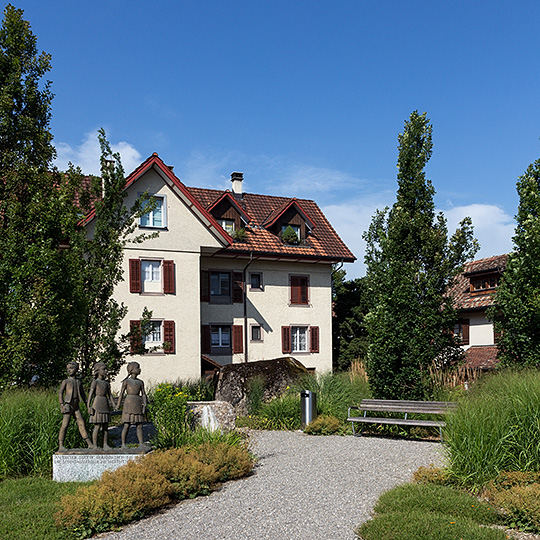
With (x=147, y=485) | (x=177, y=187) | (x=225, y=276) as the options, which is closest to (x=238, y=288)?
(x=225, y=276)

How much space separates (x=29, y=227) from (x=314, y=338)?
72.5 feet

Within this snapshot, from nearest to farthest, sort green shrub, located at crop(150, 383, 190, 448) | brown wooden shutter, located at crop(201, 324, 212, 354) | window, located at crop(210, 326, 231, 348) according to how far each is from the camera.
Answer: green shrub, located at crop(150, 383, 190, 448) → brown wooden shutter, located at crop(201, 324, 212, 354) → window, located at crop(210, 326, 231, 348)

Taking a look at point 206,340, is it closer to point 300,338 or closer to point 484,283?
point 300,338

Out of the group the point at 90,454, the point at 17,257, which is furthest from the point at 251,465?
the point at 17,257

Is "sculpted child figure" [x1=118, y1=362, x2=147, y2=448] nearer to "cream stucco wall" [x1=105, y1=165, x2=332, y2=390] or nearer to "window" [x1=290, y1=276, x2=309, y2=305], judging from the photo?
"cream stucco wall" [x1=105, y1=165, x2=332, y2=390]

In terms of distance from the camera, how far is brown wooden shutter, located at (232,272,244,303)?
29.9 metres

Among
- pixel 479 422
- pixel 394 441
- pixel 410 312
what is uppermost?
pixel 410 312

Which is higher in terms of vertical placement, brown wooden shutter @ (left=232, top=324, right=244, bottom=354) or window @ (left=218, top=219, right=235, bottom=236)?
window @ (left=218, top=219, right=235, bottom=236)

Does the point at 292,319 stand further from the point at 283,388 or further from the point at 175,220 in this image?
the point at 283,388

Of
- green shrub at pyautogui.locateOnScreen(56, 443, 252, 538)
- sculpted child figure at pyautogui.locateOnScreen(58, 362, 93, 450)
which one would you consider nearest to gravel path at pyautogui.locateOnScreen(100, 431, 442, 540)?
green shrub at pyautogui.locateOnScreen(56, 443, 252, 538)

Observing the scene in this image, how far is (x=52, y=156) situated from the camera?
12.4 m

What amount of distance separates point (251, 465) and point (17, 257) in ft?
18.5

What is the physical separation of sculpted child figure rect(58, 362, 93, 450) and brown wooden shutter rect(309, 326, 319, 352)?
22577mm

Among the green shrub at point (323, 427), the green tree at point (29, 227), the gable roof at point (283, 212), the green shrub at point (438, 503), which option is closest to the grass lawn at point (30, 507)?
the green tree at point (29, 227)
